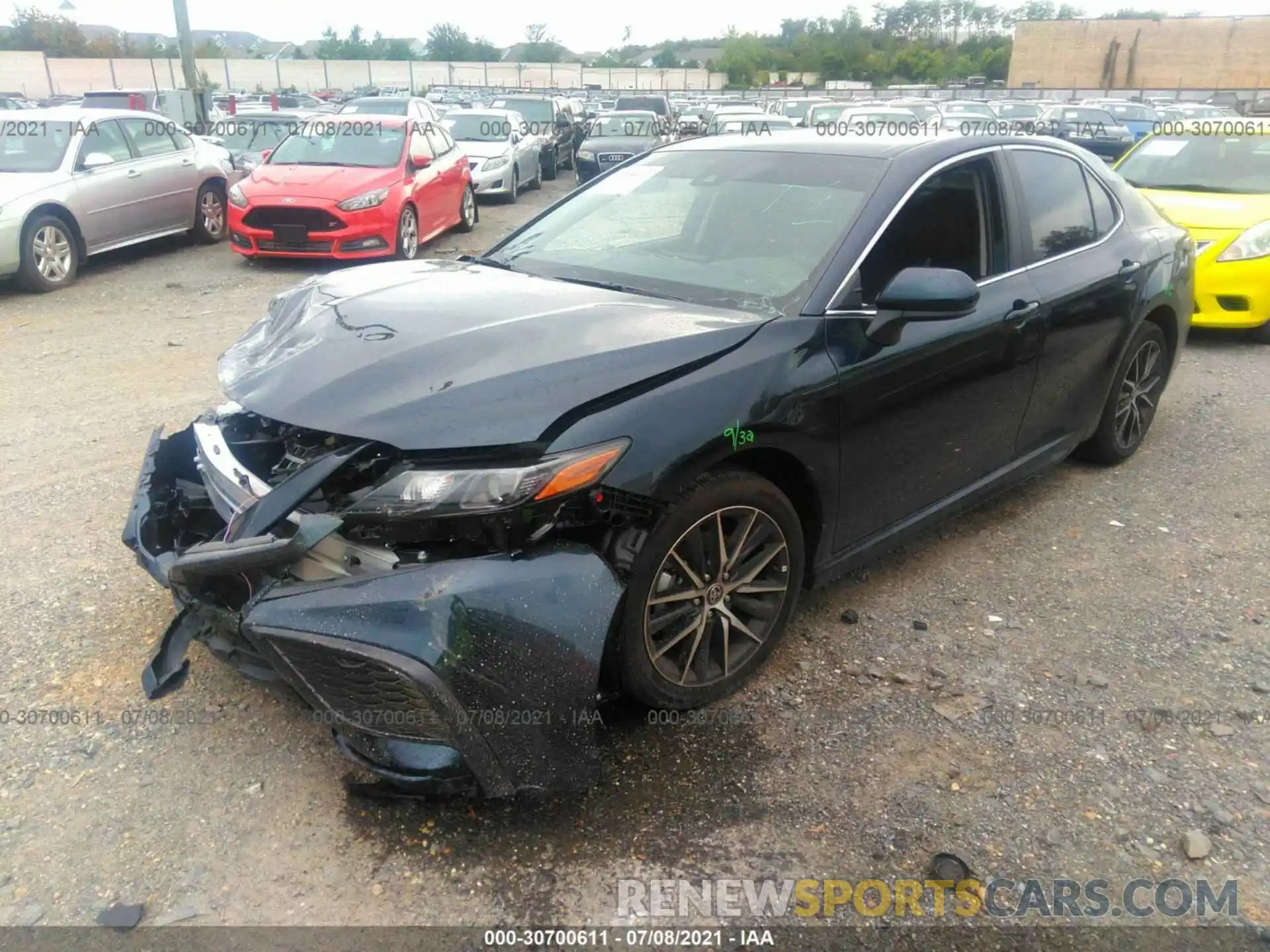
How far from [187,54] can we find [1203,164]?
1892 cm

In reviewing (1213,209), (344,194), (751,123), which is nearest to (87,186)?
(344,194)

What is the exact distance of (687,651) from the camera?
9.40 feet

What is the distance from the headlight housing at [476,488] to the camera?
2.34 metres

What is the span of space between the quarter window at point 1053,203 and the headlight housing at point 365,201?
7593 mm

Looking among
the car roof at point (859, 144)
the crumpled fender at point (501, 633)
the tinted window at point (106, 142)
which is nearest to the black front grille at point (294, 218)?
the tinted window at point (106, 142)

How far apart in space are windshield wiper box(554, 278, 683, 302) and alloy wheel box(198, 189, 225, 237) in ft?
32.7

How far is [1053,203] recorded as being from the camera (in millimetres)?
4137

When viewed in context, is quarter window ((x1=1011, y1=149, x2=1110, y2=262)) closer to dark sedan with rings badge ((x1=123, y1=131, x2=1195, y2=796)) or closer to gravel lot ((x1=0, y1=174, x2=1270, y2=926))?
dark sedan with rings badge ((x1=123, y1=131, x2=1195, y2=796))

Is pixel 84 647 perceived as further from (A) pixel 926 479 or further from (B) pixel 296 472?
(A) pixel 926 479

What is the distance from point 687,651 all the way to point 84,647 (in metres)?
2.12

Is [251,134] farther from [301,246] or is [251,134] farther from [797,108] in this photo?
[797,108]

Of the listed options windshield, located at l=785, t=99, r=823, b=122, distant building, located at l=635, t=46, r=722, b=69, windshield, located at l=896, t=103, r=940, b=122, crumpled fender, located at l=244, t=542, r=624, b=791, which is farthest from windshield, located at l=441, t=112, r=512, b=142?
distant building, located at l=635, t=46, r=722, b=69

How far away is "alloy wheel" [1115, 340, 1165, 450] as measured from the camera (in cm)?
488

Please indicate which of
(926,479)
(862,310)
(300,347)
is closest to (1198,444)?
(926,479)
